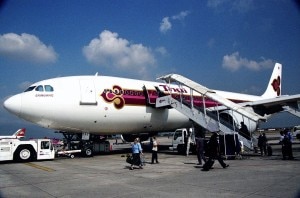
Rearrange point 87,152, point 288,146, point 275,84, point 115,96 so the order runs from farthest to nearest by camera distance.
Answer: point 275,84 → point 87,152 → point 115,96 → point 288,146

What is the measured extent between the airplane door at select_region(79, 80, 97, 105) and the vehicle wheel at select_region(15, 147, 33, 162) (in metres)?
4.25

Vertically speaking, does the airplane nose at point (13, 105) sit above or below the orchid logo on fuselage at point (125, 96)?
below

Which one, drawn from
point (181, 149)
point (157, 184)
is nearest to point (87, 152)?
point (181, 149)

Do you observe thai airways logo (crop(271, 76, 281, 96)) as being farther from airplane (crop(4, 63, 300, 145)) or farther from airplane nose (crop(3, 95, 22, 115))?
airplane nose (crop(3, 95, 22, 115))

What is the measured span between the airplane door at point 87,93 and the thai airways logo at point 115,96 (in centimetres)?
72

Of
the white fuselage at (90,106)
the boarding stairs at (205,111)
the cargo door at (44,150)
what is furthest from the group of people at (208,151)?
the cargo door at (44,150)

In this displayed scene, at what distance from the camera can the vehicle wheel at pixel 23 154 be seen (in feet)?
57.8

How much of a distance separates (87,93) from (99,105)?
105cm

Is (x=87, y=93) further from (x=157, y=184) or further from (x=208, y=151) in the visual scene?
(x=157, y=184)

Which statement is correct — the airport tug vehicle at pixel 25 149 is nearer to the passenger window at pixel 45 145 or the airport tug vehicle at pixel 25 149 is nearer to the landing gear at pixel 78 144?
the passenger window at pixel 45 145

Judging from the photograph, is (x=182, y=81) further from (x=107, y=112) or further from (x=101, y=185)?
(x=101, y=185)

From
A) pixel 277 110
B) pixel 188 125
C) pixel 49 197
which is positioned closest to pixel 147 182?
pixel 49 197

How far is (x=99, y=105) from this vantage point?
18.7m

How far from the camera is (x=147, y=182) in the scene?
32.2 feet
